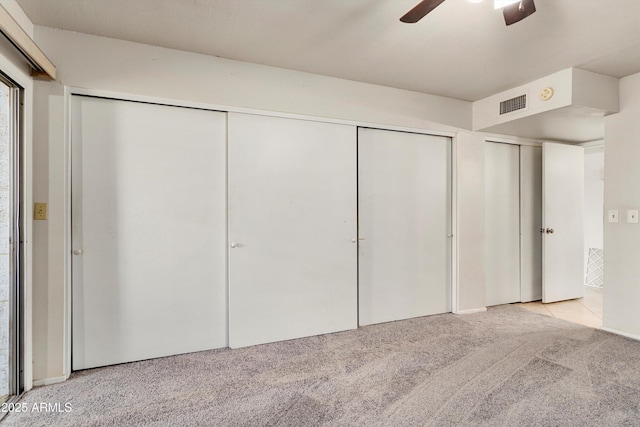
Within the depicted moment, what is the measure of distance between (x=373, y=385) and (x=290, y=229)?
53.9 inches

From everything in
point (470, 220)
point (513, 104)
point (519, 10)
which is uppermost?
point (513, 104)

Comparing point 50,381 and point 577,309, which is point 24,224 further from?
point 577,309

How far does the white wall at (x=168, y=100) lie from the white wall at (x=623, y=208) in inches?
47.6

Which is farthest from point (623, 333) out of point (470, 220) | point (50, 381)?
point (50, 381)

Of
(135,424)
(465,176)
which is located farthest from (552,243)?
(135,424)

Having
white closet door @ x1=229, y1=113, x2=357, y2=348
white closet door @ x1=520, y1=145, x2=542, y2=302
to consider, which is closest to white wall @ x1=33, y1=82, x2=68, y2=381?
white closet door @ x1=229, y1=113, x2=357, y2=348

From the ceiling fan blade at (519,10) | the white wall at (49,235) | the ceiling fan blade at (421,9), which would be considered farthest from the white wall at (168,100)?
the ceiling fan blade at (519,10)

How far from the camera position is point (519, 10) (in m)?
1.60

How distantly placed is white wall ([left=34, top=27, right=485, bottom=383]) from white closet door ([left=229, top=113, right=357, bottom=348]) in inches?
8.7

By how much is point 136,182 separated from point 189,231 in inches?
20.5

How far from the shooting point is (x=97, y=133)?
2.35m

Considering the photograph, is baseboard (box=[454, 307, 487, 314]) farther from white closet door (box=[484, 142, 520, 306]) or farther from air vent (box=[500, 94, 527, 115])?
air vent (box=[500, 94, 527, 115])

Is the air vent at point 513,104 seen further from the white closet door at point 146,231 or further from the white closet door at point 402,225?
the white closet door at point 146,231

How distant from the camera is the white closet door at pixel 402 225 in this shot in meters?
3.24
